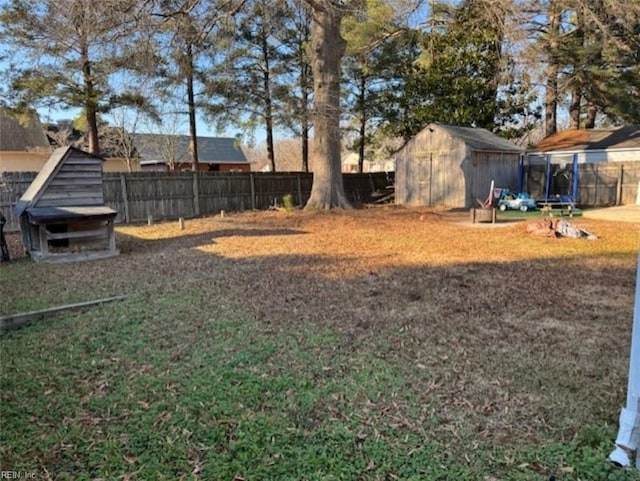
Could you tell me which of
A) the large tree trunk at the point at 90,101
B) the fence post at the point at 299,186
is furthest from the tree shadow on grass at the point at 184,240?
the fence post at the point at 299,186

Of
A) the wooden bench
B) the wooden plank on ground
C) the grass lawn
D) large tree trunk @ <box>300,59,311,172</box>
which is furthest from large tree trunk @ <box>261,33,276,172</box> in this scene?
the wooden plank on ground

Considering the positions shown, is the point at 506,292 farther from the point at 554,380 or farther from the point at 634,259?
the point at 634,259

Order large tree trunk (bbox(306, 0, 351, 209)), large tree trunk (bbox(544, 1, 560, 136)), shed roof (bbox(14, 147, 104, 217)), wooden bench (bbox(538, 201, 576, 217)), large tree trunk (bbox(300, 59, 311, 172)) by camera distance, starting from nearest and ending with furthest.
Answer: shed roof (bbox(14, 147, 104, 217)), large tree trunk (bbox(306, 0, 351, 209)), wooden bench (bbox(538, 201, 576, 217)), large tree trunk (bbox(300, 59, 311, 172)), large tree trunk (bbox(544, 1, 560, 136))

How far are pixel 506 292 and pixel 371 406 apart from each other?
314 cm

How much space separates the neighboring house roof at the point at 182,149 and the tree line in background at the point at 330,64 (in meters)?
3.79

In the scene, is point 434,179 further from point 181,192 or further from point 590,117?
point 590,117

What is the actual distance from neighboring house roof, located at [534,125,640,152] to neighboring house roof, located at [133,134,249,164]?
558 inches

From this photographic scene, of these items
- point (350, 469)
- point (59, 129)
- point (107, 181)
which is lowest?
point (350, 469)

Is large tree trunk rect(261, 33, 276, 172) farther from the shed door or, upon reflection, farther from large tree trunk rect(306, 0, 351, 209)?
the shed door

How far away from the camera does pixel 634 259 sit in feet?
22.9

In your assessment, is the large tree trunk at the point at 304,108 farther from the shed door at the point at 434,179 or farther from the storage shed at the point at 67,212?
the storage shed at the point at 67,212

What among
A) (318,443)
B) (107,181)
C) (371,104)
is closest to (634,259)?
(318,443)

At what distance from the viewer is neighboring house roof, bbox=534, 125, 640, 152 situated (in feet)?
60.3

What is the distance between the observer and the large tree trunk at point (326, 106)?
13633 millimetres
